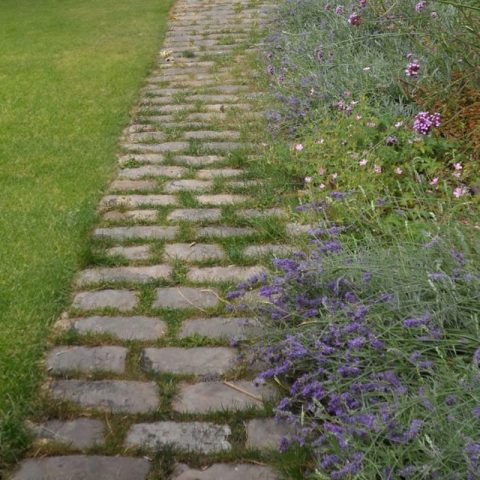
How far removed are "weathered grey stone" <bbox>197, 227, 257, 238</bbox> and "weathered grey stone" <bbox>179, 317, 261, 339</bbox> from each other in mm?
736

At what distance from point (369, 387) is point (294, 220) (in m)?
1.63

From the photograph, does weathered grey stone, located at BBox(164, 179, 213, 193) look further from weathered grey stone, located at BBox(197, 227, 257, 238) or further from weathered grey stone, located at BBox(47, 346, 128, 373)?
weathered grey stone, located at BBox(47, 346, 128, 373)

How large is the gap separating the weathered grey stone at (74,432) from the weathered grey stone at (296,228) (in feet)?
5.11

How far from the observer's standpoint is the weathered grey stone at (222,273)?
3254 mm

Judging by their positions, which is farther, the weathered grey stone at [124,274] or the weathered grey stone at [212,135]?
the weathered grey stone at [212,135]

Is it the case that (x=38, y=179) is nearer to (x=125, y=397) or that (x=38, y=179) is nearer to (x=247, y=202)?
(x=247, y=202)

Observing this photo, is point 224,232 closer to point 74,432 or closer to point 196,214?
point 196,214

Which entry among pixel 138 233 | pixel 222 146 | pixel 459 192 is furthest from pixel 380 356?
pixel 222 146

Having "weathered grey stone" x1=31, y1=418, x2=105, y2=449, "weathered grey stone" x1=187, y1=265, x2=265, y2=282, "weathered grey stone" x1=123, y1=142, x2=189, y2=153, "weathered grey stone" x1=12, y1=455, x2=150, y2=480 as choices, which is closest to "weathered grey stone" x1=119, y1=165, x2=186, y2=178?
"weathered grey stone" x1=123, y1=142, x2=189, y2=153

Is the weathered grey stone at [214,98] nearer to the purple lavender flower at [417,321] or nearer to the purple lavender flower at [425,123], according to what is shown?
the purple lavender flower at [425,123]

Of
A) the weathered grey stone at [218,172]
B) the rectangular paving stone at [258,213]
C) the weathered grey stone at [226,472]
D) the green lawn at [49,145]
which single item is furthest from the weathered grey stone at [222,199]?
the weathered grey stone at [226,472]

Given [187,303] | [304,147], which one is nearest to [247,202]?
[304,147]

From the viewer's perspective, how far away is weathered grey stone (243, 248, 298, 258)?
3404 millimetres

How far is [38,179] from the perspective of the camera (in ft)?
14.0
